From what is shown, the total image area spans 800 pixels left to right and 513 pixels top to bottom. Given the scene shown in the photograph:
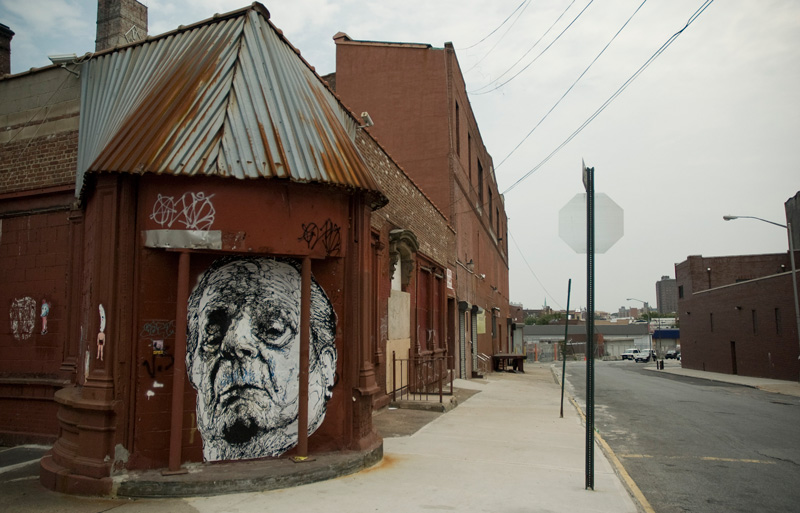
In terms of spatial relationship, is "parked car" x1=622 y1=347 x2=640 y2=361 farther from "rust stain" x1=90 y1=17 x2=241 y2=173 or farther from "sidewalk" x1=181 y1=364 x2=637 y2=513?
"rust stain" x1=90 y1=17 x2=241 y2=173

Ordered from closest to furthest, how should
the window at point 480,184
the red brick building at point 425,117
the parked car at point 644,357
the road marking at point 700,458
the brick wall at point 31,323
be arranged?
the road marking at point 700,458 < the brick wall at point 31,323 < the red brick building at point 425,117 < the window at point 480,184 < the parked car at point 644,357

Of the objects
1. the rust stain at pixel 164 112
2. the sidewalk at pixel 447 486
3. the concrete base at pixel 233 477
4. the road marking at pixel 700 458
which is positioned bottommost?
the road marking at pixel 700 458

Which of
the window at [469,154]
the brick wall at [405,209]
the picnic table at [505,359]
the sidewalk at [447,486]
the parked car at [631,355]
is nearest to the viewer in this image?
the sidewalk at [447,486]

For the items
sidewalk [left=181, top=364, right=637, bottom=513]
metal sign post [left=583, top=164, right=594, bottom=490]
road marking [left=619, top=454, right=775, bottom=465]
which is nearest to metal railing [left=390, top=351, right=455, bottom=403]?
sidewalk [left=181, top=364, right=637, bottom=513]

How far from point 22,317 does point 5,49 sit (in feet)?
19.3

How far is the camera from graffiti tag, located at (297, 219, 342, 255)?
7340mm

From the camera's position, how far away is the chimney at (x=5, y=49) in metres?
11.9

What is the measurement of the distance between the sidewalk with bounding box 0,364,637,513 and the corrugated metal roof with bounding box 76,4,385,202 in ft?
11.5

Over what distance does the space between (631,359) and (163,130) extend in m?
77.9

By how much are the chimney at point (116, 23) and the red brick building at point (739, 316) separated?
3538 centimetres

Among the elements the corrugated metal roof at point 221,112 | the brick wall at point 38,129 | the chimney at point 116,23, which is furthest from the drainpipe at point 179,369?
the chimney at point 116,23

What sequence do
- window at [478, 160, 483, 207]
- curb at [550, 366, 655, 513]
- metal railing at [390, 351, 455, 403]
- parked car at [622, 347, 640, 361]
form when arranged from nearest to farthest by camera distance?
curb at [550, 366, 655, 513], metal railing at [390, 351, 455, 403], window at [478, 160, 483, 207], parked car at [622, 347, 640, 361]

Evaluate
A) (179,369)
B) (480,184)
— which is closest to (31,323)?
(179,369)

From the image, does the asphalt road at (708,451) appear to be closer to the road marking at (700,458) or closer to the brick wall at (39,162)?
the road marking at (700,458)
